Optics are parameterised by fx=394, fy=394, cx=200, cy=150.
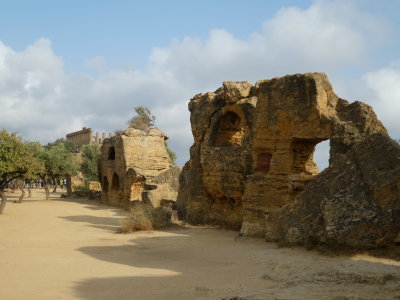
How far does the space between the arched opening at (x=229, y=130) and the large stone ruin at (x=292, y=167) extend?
39mm

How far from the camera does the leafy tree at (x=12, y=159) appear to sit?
18.6 m

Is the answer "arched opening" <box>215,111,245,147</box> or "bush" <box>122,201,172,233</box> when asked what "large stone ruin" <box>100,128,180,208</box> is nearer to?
"bush" <box>122,201,172,233</box>

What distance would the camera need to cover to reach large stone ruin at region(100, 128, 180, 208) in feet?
72.0

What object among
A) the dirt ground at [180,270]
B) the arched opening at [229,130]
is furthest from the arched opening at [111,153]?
the dirt ground at [180,270]

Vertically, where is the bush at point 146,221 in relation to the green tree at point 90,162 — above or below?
below

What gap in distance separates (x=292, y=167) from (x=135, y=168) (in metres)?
13.9

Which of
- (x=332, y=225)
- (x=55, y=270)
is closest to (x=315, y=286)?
(x=332, y=225)

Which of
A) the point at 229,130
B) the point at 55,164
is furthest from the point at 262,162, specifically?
the point at 55,164

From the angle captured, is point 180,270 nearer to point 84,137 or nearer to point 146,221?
point 146,221

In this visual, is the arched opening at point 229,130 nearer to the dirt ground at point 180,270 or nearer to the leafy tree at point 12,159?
the dirt ground at point 180,270

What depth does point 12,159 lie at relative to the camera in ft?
61.3

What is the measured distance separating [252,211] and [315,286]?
651 cm

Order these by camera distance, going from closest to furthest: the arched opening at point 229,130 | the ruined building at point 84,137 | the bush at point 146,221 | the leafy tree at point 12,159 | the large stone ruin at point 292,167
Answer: the large stone ruin at point 292,167 → the bush at point 146,221 → the arched opening at point 229,130 → the leafy tree at point 12,159 → the ruined building at point 84,137

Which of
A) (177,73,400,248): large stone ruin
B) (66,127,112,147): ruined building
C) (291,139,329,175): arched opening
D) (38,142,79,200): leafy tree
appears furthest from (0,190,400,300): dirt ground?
(66,127,112,147): ruined building
